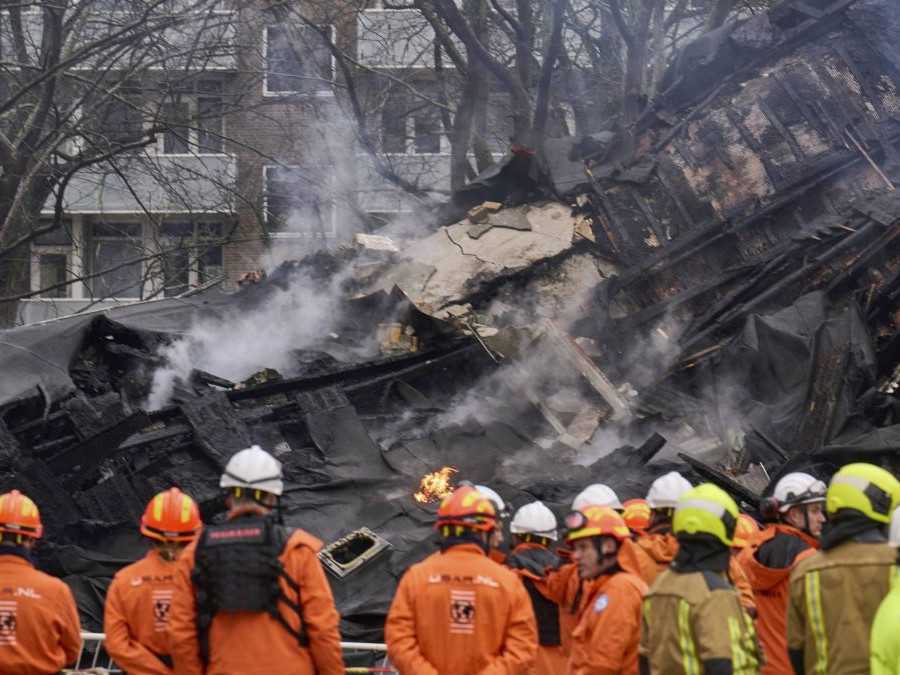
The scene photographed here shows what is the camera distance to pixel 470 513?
503 cm

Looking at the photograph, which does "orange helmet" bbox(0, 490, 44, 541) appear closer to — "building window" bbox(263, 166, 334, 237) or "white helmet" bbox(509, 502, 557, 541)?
"white helmet" bbox(509, 502, 557, 541)

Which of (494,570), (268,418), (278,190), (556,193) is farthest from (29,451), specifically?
(278,190)

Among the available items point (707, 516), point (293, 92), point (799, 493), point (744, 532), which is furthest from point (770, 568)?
point (293, 92)

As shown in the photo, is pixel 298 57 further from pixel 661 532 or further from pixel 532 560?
pixel 661 532

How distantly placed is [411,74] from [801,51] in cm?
1266

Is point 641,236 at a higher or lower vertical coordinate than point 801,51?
lower

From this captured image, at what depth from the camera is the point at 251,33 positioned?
18.3 metres

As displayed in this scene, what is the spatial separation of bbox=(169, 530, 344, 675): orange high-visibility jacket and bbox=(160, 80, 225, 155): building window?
1058 centimetres

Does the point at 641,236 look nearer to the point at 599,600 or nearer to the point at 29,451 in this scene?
the point at 29,451

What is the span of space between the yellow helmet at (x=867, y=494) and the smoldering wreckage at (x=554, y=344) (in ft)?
15.4

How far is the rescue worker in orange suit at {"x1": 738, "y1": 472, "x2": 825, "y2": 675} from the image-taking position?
234 inches

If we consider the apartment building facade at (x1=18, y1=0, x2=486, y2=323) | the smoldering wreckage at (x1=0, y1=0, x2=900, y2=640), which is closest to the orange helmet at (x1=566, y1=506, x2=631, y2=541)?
the smoldering wreckage at (x1=0, y1=0, x2=900, y2=640)

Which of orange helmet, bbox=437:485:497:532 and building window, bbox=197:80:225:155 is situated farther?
building window, bbox=197:80:225:155

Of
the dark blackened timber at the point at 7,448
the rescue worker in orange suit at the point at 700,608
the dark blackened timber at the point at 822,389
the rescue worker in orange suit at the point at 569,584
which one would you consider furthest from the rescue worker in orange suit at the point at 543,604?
the dark blackened timber at the point at 822,389
